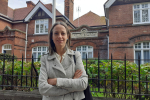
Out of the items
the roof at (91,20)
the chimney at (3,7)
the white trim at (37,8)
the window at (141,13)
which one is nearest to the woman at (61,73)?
the window at (141,13)

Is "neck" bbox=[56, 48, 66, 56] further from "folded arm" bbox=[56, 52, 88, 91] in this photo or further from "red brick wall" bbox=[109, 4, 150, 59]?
"red brick wall" bbox=[109, 4, 150, 59]

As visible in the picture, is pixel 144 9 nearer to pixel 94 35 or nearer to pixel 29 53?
pixel 94 35

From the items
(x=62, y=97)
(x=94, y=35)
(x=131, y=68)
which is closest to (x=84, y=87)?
(x=62, y=97)

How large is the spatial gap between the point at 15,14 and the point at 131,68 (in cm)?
1999

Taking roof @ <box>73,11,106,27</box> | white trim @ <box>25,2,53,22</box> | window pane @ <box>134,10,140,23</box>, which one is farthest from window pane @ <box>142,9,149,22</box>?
white trim @ <box>25,2,53,22</box>

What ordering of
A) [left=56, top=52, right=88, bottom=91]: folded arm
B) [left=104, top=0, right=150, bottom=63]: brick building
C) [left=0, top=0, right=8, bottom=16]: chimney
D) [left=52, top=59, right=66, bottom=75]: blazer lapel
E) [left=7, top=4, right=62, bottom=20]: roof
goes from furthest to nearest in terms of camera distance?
[left=7, top=4, right=62, bottom=20]: roof < [left=0, top=0, right=8, bottom=16]: chimney < [left=104, top=0, right=150, bottom=63]: brick building < [left=52, top=59, right=66, bottom=75]: blazer lapel < [left=56, top=52, right=88, bottom=91]: folded arm

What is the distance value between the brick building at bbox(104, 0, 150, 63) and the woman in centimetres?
1031

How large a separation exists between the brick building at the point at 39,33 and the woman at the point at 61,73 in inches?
461

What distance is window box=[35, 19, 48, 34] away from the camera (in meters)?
15.7

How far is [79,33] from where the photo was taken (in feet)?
44.3

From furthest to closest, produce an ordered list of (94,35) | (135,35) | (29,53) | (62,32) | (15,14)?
(15,14) < (29,53) < (94,35) < (135,35) < (62,32)

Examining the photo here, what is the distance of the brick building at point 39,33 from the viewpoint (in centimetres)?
1316

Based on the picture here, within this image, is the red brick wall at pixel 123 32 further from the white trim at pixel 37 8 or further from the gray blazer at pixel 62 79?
the gray blazer at pixel 62 79

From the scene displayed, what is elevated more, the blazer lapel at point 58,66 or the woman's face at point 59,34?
the woman's face at point 59,34
